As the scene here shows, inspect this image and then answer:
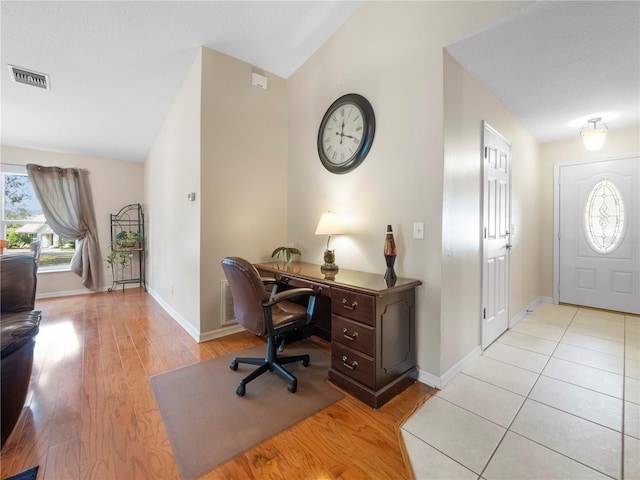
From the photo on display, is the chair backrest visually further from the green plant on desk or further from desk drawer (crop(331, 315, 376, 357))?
the green plant on desk

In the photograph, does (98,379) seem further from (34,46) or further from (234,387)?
(34,46)

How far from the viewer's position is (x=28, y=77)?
2.77 meters

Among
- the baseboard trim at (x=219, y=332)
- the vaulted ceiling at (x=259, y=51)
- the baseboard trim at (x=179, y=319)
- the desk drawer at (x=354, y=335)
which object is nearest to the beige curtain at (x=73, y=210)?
the vaulted ceiling at (x=259, y=51)

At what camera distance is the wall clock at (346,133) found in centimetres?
232

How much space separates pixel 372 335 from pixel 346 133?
A: 1850mm

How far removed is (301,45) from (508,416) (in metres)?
3.65

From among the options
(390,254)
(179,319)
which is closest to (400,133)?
(390,254)

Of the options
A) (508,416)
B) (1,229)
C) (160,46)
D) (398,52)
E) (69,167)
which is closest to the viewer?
(508,416)

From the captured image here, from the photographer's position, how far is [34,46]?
237 cm

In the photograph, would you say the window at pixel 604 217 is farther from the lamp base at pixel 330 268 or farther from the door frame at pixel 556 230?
the lamp base at pixel 330 268

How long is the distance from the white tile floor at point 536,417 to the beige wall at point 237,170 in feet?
7.26

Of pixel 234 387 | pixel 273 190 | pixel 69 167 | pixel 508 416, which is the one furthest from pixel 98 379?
pixel 69 167

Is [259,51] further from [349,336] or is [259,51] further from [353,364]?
[353,364]

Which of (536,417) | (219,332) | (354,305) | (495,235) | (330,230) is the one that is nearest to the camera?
(536,417)
